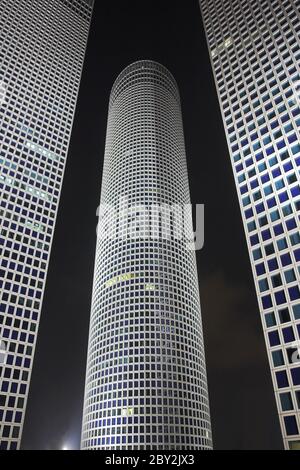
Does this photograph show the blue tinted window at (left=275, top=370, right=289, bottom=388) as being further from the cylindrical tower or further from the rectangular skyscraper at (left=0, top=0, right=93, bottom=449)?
the cylindrical tower

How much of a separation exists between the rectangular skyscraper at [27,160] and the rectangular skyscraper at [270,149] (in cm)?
6611

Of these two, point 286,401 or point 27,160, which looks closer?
point 286,401

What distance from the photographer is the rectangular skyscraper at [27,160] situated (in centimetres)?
10500

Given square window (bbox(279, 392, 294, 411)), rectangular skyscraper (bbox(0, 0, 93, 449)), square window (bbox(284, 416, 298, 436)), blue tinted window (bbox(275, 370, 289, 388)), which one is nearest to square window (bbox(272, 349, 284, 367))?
blue tinted window (bbox(275, 370, 289, 388))

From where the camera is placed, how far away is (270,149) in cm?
8006

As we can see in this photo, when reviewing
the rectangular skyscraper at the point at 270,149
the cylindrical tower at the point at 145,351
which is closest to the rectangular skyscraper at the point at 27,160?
the cylindrical tower at the point at 145,351

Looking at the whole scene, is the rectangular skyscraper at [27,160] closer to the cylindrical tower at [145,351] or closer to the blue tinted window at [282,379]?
the cylindrical tower at [145,351]

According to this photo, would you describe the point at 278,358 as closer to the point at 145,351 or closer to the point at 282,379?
the point at 282,379

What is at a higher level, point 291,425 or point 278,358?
point 278,358

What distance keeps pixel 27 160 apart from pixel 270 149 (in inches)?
3343

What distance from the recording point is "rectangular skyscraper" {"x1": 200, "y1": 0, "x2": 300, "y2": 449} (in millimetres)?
61278

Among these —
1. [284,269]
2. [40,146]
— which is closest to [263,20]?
[284,269]

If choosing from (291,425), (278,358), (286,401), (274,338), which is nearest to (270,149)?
(274,338)

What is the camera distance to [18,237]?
120062 millimetres
